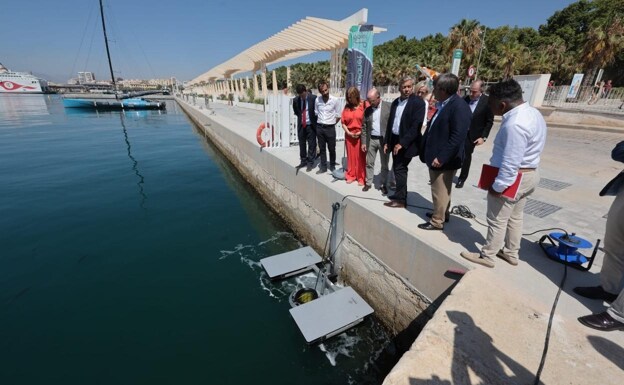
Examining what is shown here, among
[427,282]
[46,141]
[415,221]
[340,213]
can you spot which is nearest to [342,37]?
[340,213]

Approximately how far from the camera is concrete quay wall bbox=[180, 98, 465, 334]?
3291 millimetres

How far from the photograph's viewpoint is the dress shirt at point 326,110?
219 inches

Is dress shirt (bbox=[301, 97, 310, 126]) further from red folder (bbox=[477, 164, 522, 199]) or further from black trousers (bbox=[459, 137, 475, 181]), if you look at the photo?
red folder (bbox=[477, 164, 522, 199])

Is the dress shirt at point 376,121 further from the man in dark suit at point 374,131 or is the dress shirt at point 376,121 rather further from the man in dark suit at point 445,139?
the man in dark suit at point 445,139

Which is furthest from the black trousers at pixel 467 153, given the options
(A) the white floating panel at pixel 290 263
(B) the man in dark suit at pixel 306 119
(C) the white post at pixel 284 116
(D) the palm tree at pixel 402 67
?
(D) the palm tree at pixel 402 67

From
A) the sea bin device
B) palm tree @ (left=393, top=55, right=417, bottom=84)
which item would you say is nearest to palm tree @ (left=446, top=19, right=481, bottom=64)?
palm tree @ (left=393, top=55, right=417, bottom=84)

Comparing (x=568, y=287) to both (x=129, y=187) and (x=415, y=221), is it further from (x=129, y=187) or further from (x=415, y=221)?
(x=129, y=187)

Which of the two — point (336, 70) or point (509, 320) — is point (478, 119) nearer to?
point (509, 320)

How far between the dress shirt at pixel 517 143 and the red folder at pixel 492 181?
0.17ft

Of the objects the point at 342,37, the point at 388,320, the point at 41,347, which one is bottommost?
the point at 41,347

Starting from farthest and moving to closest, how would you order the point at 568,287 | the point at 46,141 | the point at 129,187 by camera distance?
the point at 46,141
the point at 129,187
the point at 568,287

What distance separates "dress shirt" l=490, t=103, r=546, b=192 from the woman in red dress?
2.71 meters

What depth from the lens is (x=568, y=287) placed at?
104 inches

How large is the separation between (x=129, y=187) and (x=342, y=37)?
9627 millimetres
